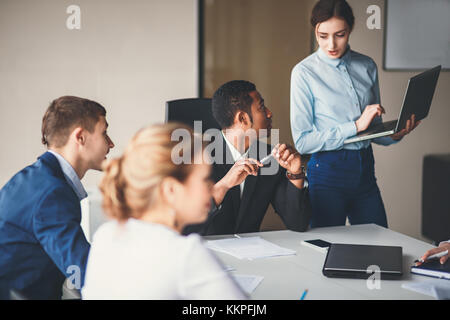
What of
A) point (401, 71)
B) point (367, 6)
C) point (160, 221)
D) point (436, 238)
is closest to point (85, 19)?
point (367, 6)

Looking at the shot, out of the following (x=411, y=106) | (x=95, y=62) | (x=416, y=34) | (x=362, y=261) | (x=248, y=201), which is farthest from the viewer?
(x=416, y=34)

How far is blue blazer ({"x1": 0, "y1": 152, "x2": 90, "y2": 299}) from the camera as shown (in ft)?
4.48

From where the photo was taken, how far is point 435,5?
3.88 metres

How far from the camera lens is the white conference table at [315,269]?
1384 millimetres

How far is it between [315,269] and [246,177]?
693 mm

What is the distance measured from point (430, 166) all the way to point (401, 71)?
77cm

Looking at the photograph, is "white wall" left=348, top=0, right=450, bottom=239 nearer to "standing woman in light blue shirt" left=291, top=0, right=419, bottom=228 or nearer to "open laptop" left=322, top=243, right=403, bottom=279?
"standing woman in light blue shirt" left=291, top=0, right=419, bottom=228

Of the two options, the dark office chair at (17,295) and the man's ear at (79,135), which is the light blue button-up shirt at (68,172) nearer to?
the man's ear at (79,135)

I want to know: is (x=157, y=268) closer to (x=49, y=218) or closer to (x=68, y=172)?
(x=49, y=218)

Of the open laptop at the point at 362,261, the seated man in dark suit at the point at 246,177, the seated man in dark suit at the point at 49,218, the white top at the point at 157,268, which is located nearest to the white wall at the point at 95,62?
the seated man in dark suit at the point at 246,177

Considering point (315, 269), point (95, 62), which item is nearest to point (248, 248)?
point (315, 269)

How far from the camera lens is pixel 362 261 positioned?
156 cm

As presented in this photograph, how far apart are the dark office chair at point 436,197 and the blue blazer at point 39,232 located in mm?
3084
